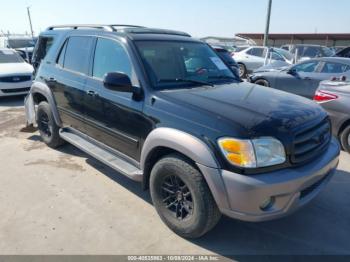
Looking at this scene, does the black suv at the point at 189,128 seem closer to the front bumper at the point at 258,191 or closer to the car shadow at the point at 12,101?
the front bumper at the point at 258,191

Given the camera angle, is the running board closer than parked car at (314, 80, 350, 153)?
Yes

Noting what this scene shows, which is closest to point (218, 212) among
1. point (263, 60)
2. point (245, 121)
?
point (245, 121)

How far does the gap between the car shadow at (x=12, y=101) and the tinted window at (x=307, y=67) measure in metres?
7.52

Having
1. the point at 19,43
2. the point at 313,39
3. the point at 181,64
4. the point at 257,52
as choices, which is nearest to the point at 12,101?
the point at 181,64

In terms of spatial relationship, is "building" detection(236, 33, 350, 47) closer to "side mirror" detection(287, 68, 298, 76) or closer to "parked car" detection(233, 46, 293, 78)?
"parked car" detection(233, 46, 293, 78)

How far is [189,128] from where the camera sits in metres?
2.83

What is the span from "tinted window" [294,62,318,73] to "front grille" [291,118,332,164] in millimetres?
5644

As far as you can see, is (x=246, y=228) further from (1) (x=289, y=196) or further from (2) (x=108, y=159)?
(2) (x=108, y=159)

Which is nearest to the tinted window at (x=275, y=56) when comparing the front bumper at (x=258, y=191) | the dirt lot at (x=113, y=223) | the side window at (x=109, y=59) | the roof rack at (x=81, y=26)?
the dirt lot at (x=113, y=223)

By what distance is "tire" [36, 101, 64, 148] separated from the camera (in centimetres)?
519

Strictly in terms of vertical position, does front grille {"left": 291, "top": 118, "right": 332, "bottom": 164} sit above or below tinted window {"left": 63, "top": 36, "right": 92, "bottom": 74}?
below

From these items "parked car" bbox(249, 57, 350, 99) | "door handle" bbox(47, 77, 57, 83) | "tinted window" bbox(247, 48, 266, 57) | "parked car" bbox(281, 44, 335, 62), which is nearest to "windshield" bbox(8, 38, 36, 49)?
"tinted window" bbox(247, 48, 266, 57)

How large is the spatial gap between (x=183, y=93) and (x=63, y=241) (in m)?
1.79

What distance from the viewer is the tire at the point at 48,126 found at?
519 centimetres
